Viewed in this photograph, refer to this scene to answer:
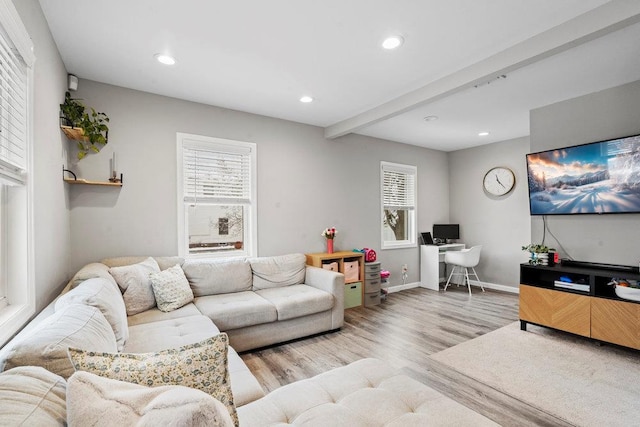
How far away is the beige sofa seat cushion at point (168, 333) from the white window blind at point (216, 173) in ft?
5.03

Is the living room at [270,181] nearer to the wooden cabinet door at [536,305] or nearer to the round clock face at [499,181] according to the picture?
the round clock face at [499,181]

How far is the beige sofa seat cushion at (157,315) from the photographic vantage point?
2451mm

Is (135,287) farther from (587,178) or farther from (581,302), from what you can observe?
(587,178)

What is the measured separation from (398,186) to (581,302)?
3128 mm

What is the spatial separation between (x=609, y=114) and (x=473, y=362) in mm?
2915

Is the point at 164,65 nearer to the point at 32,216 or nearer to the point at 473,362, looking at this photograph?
the point at 32,216

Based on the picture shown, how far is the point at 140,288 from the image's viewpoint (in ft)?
8.69

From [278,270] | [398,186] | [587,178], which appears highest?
[398,186]

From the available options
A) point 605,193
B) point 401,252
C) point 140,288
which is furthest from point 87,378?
point 401,252

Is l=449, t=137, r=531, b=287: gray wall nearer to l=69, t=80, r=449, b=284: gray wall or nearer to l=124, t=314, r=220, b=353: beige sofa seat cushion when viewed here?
l=69, t=80, r=449, b=284: gray wall

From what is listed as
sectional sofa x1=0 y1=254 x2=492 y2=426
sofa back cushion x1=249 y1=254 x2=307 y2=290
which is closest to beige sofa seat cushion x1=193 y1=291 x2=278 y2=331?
sectional sofa x1=0 y1=254 x2=492 y2=426

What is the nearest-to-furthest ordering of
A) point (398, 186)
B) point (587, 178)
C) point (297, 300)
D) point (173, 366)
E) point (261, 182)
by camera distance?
point (173, 366), point (297, 300), point (587, 178), point (261, 182), point (398, 186)

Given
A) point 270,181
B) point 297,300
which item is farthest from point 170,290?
point 270,181

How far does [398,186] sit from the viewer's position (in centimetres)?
558
